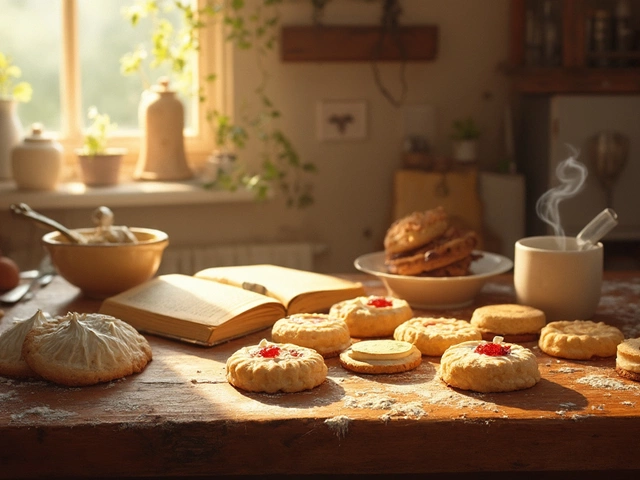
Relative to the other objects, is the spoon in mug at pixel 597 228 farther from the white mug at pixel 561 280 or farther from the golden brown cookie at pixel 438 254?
the golden brown cookie at pixel 438 254

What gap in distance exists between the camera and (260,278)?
1.72 m

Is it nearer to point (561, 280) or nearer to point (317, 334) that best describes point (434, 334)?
point (317, 334)

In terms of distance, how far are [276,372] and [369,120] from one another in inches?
89.8

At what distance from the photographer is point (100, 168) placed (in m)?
3.13

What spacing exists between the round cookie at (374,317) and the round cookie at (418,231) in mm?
189

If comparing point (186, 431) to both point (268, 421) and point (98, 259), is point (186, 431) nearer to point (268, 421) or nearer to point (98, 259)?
point (268, 421)

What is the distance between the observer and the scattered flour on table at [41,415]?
112 cm

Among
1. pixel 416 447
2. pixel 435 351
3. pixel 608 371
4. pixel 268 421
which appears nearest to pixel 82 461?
pixel 268 421

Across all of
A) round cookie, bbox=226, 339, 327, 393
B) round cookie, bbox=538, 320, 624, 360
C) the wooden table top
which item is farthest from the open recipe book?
round cookie, bbox=538, 320, 624, 360

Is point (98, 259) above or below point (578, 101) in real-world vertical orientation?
below

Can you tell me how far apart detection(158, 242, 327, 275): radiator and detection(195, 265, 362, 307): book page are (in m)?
1.48

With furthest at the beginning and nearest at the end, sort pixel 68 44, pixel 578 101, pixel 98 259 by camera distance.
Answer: pixel 68 44, pixel 578 101, pixel 98 259

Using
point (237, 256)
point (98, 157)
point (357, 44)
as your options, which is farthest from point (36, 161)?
point (357, 44)

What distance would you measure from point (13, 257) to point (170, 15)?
43.6 inches
